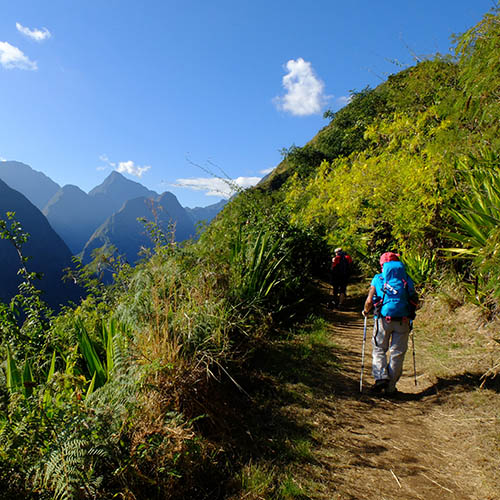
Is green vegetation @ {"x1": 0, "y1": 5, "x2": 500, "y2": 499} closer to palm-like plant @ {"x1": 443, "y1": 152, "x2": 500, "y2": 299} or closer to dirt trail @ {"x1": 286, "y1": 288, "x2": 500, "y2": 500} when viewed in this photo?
palm-like plant @ {"x1": 443, "y1": 152, "x2": 500, "y2": 299}

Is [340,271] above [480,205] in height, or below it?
below

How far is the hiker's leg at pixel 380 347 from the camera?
3969 millimetres

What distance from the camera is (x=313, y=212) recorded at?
8258mm

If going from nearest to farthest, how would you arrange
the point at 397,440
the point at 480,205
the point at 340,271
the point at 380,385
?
the point at 397,440 < the point at 380,385 < the point at 480,205 < the point at 340,271

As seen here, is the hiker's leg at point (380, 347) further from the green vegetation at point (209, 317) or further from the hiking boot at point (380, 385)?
the green vegetation at point (209, 317)

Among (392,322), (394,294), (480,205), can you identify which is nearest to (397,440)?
(392,322)

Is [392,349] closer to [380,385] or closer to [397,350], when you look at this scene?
[397,350]

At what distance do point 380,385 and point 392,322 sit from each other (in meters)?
0.78

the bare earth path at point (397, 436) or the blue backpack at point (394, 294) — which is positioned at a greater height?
the blue backpack at point (394, 294)

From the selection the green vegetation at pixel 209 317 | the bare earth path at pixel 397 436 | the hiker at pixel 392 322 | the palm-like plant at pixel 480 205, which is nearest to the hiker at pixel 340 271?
the green vegetation at pixel 209 317

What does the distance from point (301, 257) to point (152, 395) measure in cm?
569

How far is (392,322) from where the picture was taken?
3.98m

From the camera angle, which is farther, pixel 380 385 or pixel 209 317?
pixel 380 385

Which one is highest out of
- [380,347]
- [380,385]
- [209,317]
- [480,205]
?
[480,205]
